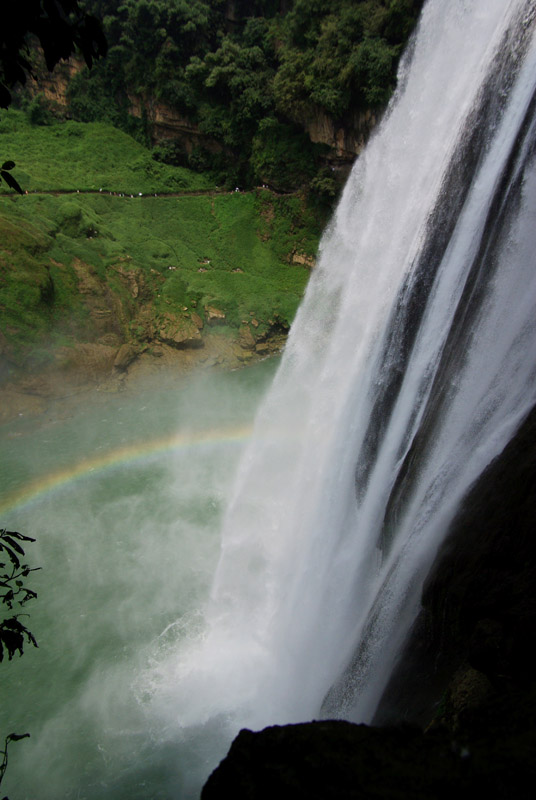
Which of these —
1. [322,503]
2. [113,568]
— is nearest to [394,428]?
[322,503]

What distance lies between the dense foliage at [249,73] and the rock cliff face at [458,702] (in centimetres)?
Answer: 1772

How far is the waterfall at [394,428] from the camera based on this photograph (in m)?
4.54

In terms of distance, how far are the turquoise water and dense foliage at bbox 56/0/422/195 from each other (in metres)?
10.9

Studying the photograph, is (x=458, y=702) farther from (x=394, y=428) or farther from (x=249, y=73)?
(x=249, y=73)

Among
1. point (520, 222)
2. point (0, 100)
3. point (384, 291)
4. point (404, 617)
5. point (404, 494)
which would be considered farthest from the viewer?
point (384, 291)

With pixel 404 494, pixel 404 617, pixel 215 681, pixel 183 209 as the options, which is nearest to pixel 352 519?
pixel 404 494

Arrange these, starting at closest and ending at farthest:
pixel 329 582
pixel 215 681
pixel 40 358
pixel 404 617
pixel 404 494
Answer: pixel 404 617
pixel 404 494
pixel 329 582
pixel 215 681
pixel 40 358

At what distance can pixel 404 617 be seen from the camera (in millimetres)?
4402

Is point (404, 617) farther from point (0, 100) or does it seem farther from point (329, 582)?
point (0, 100)

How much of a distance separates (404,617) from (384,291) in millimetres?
5498

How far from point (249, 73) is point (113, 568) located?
→ 832 inches

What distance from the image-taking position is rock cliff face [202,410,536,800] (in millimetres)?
1727

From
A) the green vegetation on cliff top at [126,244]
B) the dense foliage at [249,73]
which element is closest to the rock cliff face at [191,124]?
the dense foliage at [249,73]

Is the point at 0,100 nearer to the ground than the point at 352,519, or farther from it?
farther from it
